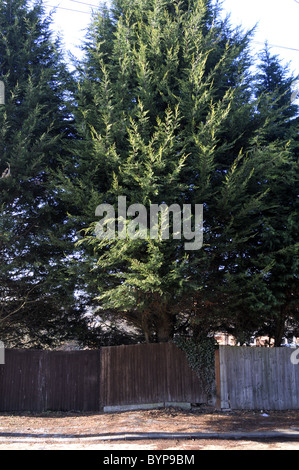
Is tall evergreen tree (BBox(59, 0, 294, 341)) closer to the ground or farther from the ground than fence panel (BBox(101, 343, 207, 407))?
farther from the ground

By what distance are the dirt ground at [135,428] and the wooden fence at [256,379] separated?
1.54 feet

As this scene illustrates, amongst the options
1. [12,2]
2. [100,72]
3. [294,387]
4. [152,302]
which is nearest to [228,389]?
[294,387]

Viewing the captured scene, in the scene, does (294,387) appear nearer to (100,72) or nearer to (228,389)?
(228,389)

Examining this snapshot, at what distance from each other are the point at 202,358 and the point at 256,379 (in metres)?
1.83

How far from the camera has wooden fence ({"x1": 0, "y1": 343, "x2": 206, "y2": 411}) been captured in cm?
1263

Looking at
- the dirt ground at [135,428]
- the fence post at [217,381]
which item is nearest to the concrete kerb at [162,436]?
the dirt ground at [135,428]

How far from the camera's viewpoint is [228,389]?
1240 cm

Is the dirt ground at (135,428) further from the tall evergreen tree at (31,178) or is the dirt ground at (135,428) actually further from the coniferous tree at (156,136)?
the tall evergreen tree at (31,178)

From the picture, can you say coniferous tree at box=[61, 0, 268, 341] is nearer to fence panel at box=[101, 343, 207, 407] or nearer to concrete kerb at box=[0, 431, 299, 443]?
fence panel at box=[101, 343, 207, 407]

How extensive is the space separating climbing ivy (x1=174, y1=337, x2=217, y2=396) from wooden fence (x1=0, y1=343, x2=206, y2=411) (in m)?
0.20

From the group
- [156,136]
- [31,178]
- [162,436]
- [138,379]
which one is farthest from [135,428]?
[31,178]

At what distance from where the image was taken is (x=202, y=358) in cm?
1284

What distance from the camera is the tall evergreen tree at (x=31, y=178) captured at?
1196 cm

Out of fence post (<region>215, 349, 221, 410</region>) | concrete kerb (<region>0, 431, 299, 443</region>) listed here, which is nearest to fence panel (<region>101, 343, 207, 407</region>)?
fence post (<region>215, 349, 221, 410</region>)
